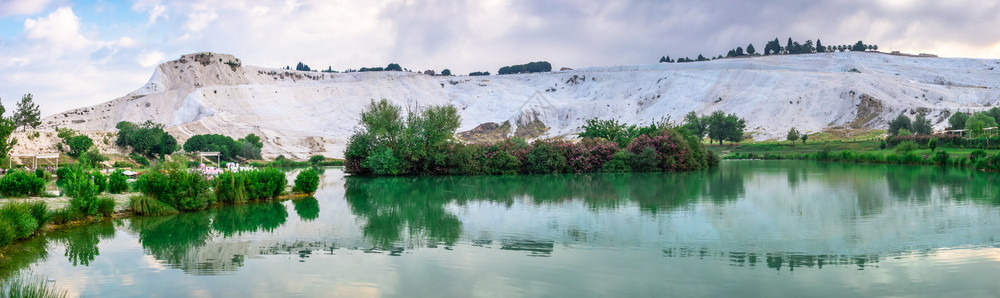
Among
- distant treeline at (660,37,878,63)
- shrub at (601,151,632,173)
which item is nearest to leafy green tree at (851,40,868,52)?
distant treeline at (660,37,878,63)

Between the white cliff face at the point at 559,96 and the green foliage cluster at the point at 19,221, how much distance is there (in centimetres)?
4801

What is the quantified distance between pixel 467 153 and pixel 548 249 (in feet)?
76.0

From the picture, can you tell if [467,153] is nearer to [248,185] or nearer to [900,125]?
[248,185]

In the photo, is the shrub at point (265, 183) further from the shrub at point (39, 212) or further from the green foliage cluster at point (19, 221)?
the green foliage cluster at point (19, 221)

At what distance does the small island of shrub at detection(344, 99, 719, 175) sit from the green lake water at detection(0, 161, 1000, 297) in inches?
590

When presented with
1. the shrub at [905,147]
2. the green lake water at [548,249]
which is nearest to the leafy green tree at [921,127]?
the shrub at [905,147]

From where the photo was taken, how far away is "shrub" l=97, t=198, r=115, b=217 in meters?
14.8

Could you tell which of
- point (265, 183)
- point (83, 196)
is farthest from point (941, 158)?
point (83, 196)

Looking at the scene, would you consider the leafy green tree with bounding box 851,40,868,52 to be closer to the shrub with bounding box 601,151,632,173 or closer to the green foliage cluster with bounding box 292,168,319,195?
the shrub with bounding box 601,151,632,173

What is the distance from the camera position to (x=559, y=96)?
103m

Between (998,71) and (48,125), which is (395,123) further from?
(998,71)

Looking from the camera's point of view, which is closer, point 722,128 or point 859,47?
point 722,128

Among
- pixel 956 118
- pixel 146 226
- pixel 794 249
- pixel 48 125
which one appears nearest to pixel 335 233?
pixel 146 226

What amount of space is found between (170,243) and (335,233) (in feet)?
9.38
